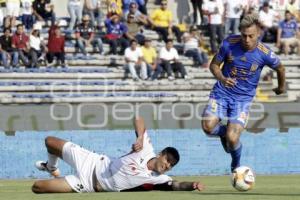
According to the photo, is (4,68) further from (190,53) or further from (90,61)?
(190,53)

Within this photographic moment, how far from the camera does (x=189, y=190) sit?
12531 mm

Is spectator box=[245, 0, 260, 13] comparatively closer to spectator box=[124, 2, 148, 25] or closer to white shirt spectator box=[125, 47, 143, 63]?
spectator box=[124, 2, 148, 25]

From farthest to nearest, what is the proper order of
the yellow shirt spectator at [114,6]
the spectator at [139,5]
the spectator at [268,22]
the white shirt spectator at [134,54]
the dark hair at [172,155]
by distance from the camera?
the spectator at [268,22] → the spectator at [139,5] → the yellow shirt spectator at [114,6] → the white shirt spectator at [134,54] → the dark hair at [172,155]

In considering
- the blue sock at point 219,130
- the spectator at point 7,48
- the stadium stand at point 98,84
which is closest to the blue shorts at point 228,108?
the blue sock at point 219,130

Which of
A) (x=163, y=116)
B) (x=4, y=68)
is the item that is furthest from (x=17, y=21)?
(x=163, y=116)

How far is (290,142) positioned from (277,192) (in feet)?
27.3

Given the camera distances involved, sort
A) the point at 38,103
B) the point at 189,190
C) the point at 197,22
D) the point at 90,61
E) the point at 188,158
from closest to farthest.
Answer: the point at 189,190 < the point at 188,158 < the point at 38,103 < the point at 90,61 < the point at 197,22

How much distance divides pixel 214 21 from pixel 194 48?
1.04 meters

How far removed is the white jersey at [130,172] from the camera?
494 inches

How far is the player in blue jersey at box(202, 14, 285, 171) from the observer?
14.4m

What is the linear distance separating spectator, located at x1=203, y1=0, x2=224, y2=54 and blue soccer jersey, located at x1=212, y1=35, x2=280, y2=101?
41.2 feet

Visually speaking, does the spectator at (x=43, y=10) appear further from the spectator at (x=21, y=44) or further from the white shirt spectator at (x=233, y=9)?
the white shirt spectator at (x=233, y=9)

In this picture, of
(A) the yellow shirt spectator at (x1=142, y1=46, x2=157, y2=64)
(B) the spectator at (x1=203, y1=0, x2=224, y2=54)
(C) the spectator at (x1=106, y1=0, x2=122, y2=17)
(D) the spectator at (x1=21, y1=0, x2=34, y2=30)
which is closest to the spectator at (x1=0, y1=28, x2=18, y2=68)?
(D) the spectator at (x1=21, y1=0, x2=34, y2=30)

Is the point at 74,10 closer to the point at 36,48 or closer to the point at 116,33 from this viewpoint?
the point at 116,33
